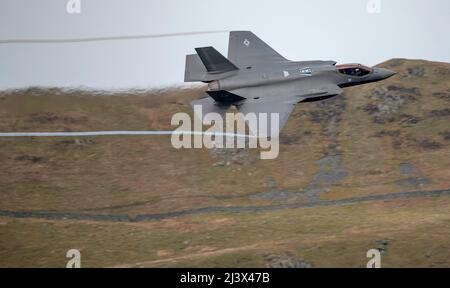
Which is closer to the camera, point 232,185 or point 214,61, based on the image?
point 214,61

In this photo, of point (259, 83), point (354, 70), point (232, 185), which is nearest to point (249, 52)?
point (259, 83)

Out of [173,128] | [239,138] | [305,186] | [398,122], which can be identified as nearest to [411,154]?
[398,122]

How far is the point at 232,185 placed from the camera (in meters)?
67.9

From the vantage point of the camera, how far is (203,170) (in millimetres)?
70188

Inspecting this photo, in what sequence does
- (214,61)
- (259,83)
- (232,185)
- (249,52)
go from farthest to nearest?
(232,185) → (249,52) → (259,83) → (214,61)

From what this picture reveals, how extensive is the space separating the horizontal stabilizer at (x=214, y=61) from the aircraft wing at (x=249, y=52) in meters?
A: 1.62

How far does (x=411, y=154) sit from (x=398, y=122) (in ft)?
20.8

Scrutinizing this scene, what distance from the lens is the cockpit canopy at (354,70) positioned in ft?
158

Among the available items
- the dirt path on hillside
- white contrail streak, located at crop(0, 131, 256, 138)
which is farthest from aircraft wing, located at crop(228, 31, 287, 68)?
white contrail streak, located at crop(0, 131, 256, 138)

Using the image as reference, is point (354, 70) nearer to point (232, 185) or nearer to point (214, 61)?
point (214, 61)

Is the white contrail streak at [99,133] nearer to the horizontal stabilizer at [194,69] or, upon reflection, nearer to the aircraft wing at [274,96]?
the horizontal stabilizer at [194,69]

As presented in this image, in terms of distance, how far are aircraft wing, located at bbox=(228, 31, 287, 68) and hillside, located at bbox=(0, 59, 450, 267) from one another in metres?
12.7

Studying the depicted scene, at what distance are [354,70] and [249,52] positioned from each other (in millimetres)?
7371
